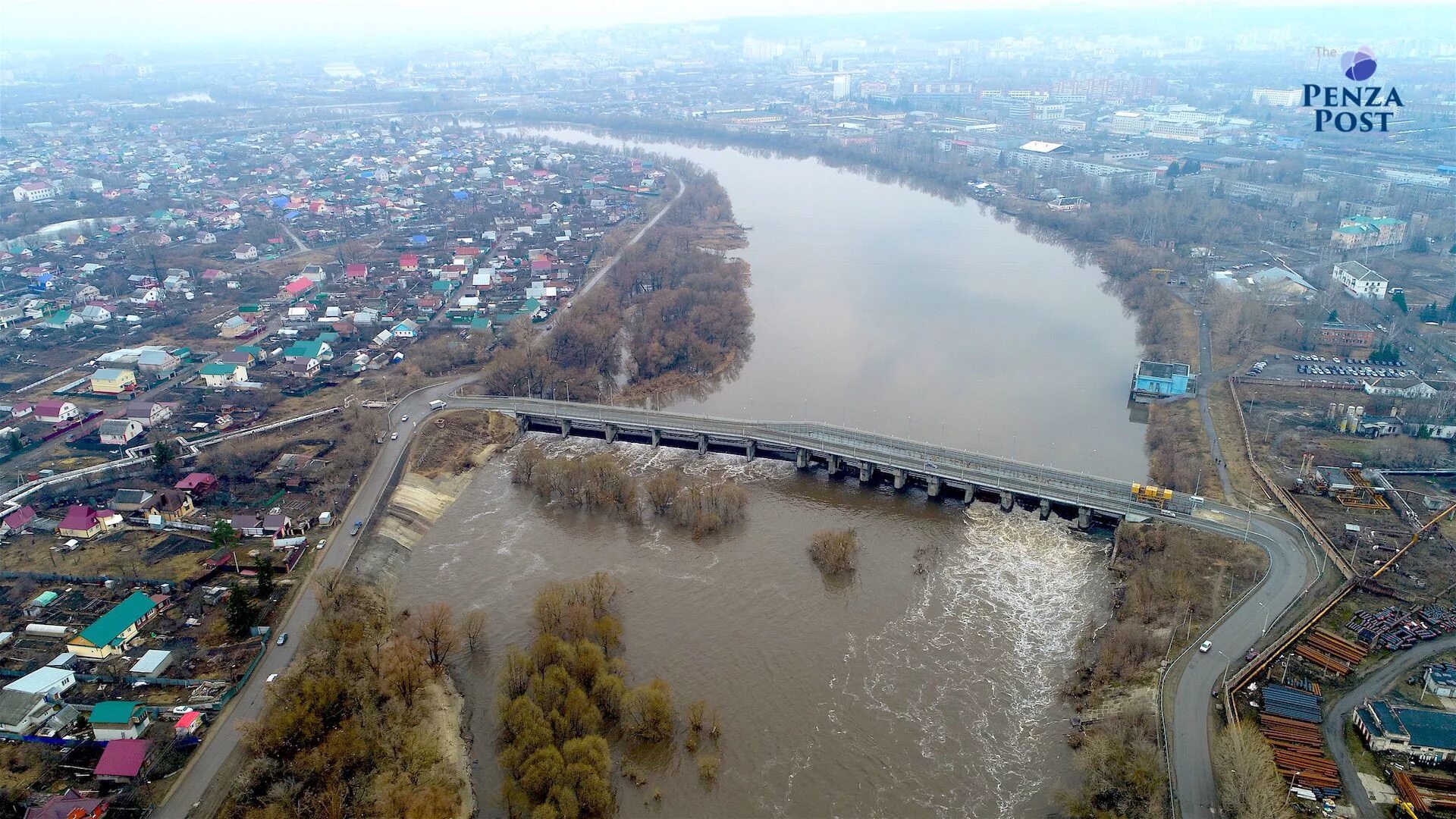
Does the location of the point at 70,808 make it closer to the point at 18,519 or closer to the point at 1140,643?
the point at 18,519

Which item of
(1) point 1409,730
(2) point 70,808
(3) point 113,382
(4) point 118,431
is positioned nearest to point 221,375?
(3) point 113,382

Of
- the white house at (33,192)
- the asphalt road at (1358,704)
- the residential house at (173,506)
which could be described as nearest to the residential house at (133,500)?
the residential house at (173,506)

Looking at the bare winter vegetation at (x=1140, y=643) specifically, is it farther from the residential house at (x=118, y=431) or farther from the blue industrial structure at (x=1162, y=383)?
the residential house at (x=118, y=431)

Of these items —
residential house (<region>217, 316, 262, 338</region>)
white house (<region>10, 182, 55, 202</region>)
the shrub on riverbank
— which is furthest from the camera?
white house (<region>10, 182, 55, 202</region>)

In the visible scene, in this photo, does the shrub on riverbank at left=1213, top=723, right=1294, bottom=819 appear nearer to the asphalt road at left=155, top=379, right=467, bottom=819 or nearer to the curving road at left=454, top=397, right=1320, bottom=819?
the curving road at left=454, top=397, right=1320, bottom=819

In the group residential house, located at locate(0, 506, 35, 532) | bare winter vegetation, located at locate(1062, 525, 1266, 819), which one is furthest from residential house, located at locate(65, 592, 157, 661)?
bare winter vegetation, located at locate(1062, 525, 1266, 819)

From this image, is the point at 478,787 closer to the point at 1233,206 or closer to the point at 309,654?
the point at 309,654
